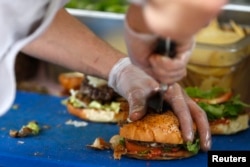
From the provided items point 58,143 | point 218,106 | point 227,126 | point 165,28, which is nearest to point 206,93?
point 218,106

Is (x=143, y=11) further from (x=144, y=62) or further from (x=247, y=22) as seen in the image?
(x=247, y=22)

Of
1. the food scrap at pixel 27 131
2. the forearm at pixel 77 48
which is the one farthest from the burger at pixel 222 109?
the food scrap at pixel 27 131

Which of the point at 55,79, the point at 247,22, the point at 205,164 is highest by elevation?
the point at 247,22

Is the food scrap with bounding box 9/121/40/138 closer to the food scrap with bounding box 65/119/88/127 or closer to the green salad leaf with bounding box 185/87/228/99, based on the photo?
the food scrap with bounding box 65/119/88/127

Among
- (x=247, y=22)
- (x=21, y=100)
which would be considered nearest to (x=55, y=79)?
(x=21, y=100)

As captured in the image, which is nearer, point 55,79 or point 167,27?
point 167,27

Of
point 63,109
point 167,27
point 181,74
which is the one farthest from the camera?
point 63,109

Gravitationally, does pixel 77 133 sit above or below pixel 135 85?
below
